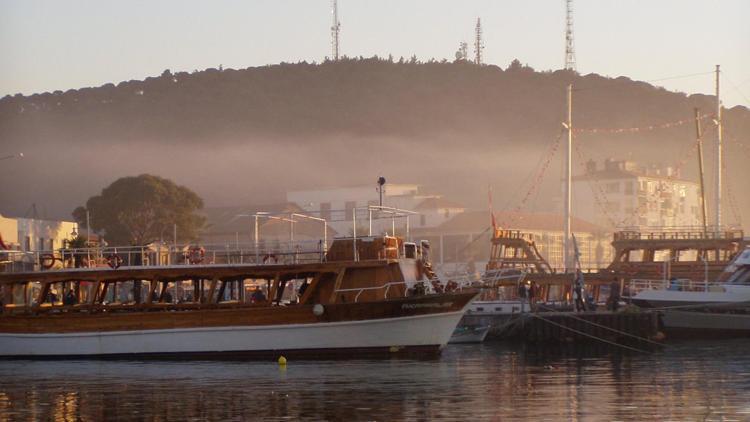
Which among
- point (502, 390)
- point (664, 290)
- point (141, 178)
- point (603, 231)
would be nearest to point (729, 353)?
point (664, 290)

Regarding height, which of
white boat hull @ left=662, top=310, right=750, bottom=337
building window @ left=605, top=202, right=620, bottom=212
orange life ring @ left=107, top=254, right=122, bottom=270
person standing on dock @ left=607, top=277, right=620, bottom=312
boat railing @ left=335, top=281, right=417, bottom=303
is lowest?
white boat hull @ left=662, top=310, right=750, bottom=337

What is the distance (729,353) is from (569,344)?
6488 mm

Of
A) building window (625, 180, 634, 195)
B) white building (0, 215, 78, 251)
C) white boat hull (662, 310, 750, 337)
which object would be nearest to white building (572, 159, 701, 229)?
building window (625, 180, 634, 195)

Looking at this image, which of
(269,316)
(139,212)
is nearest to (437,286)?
(269,316)

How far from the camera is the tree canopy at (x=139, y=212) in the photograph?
98.2m

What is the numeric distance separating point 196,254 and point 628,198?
10428 cm

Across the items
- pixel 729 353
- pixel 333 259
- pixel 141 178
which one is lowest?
pixel 729 353

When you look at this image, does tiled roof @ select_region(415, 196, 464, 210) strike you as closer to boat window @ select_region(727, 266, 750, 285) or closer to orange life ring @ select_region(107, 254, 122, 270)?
boat window @ select_region(727, 266, 750, 285)

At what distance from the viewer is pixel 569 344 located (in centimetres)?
4850

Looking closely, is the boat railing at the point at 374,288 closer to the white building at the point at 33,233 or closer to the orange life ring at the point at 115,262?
the orange life ring at the point at 115,262

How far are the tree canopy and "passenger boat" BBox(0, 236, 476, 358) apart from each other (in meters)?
52.6

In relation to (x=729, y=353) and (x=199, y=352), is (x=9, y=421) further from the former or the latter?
(x=729, y=353)

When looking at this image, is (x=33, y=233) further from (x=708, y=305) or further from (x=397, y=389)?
(x=397, y=389)

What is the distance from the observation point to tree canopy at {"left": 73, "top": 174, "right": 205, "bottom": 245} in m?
98.2
